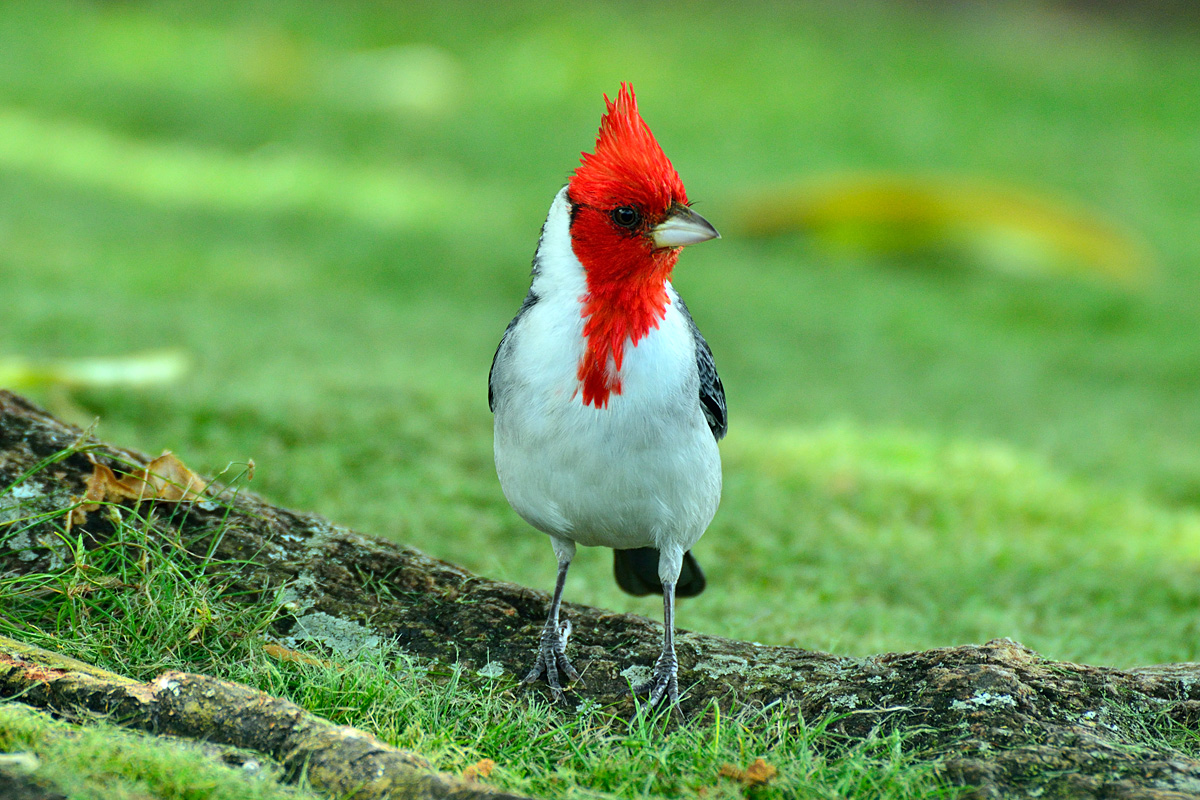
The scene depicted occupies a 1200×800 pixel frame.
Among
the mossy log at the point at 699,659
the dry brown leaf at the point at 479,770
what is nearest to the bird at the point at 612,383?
the mossy log at the point at 699,659

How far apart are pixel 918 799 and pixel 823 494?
267 cm

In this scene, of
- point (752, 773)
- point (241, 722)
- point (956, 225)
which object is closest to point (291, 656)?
point (241, 722)

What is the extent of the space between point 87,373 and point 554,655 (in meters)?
2.35

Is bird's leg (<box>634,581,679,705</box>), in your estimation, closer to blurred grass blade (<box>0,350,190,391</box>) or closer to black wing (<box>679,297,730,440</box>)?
black wing (<box>679,297,730,440</box>)

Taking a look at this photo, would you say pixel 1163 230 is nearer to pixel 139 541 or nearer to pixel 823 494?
pixel 823 494

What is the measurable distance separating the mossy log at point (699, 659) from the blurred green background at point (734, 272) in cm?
90

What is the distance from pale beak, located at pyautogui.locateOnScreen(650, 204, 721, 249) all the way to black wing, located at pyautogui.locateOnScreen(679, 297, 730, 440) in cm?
21

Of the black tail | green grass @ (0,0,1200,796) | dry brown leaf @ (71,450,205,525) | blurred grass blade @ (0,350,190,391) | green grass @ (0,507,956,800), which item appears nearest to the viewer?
green grass @ (0,507,956,800)

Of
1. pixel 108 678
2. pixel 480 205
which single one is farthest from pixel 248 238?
pixel 108 678

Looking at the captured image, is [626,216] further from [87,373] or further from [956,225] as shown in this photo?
[956,225]

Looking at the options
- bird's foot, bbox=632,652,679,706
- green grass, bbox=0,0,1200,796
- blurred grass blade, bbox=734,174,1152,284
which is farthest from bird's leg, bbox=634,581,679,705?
blurred grass blade, bbox=734,174,1152,284

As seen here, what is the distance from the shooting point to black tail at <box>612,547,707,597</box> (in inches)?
108

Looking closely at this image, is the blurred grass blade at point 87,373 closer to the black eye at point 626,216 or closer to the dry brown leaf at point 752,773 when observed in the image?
the black eye at point 626,216

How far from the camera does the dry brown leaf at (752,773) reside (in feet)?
5.95
